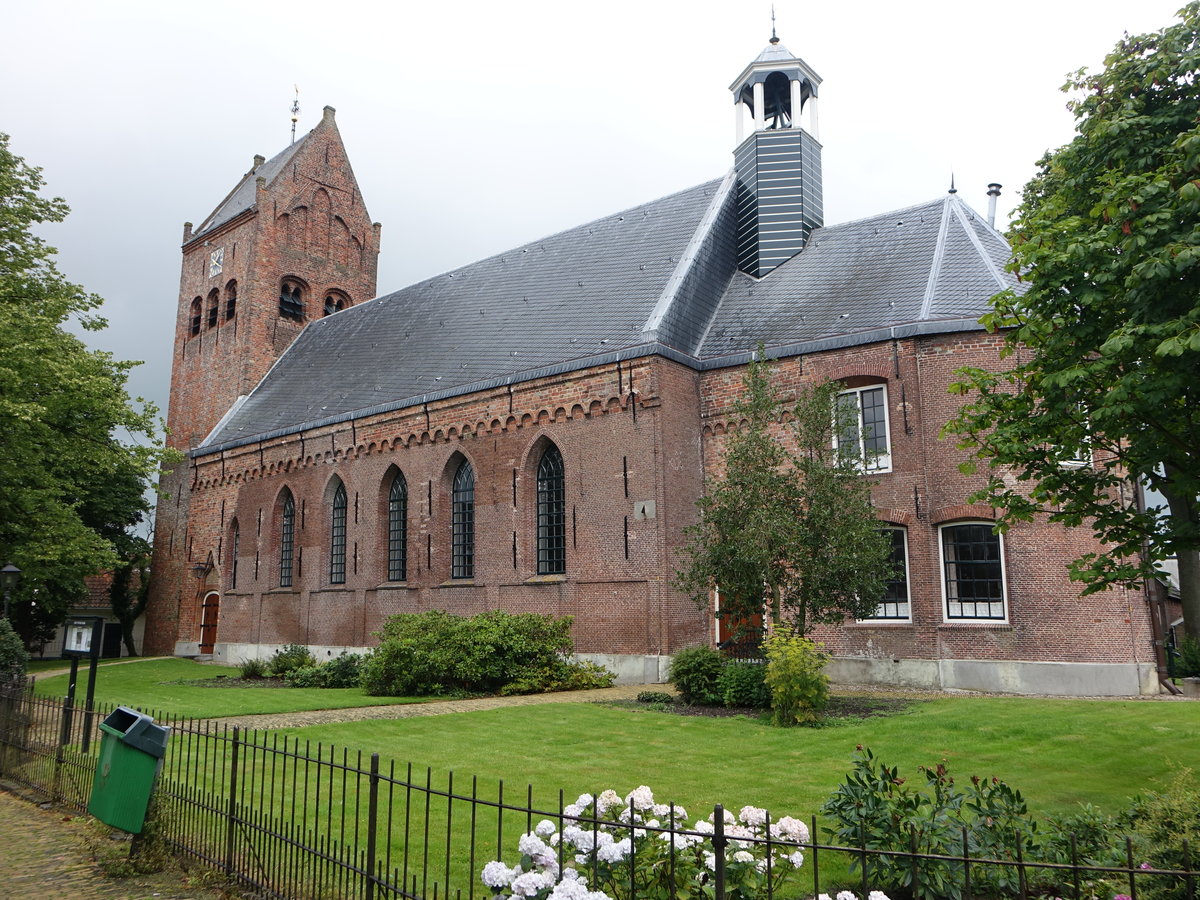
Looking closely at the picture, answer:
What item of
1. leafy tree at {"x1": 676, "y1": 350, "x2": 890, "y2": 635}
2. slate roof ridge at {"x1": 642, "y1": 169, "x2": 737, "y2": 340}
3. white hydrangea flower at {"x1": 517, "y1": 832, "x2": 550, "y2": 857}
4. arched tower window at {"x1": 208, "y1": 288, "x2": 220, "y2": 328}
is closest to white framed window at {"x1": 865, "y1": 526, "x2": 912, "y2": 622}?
leafy tree at {"x1": 676, "y1": 350, "x2": 890, "y2": 635}

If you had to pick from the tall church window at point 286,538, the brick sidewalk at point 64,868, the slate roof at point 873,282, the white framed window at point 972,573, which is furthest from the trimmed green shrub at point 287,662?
the white framed window at point 972,573

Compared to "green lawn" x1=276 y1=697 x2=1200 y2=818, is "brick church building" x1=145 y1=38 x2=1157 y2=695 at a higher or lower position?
higher

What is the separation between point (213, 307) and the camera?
1372 inches

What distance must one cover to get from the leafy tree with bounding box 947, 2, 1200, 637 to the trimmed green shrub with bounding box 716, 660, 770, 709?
5.94 metres

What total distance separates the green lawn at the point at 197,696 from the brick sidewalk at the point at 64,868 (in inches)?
158

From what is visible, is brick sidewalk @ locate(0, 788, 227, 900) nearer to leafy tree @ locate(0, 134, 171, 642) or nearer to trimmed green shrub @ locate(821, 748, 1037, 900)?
trimmed green shrub @ locate(821, 748, 1037, 900)

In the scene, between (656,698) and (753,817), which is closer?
(753,817)

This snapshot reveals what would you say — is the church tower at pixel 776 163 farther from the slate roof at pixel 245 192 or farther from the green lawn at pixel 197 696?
the slate roof at pixel 245 192

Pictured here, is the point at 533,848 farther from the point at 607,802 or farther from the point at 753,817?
the point at 753,817

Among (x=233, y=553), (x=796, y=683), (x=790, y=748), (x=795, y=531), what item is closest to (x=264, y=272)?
(x=233, y=553)

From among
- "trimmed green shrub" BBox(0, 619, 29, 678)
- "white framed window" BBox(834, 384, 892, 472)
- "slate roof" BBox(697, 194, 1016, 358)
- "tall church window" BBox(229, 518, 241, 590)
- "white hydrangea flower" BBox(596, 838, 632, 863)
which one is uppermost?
"slate roof" BBox(697, 194, 1016, 358)

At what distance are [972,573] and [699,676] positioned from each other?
558 centimetres

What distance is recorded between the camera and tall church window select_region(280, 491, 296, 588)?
28109 mm

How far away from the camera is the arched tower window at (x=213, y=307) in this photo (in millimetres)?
34694
